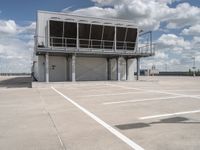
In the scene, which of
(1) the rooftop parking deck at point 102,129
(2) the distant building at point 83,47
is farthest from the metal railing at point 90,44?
(1) the rooftop parking deck at point 102,129

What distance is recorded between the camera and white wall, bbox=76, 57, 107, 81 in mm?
26047

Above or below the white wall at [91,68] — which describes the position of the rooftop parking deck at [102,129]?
below

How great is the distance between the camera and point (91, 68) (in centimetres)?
2656

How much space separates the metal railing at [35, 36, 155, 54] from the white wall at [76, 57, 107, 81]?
1.68m

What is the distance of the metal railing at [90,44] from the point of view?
76.4ft

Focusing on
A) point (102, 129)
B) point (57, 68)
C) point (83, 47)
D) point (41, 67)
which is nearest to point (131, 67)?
point (83, 47)

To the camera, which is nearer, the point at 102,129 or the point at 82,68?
the point at 102,129

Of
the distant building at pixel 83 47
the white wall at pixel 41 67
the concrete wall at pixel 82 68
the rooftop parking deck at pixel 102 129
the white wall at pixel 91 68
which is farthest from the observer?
the white wall at pixel 91 68

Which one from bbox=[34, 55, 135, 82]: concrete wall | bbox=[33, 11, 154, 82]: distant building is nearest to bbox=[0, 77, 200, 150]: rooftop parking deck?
bbox=[33, 11, 154, 82]: distant building

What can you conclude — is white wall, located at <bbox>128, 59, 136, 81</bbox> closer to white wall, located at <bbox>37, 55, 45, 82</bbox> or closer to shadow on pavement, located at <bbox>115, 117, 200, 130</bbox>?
white wall, located at <bbox>37, 55, 45, 82</bbox>

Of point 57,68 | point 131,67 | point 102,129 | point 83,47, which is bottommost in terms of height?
point 102,129

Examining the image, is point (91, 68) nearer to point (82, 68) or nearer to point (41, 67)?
point (82, 68)

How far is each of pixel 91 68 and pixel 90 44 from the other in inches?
118

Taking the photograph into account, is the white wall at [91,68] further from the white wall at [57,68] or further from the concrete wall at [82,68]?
the white wall at [57,68]
